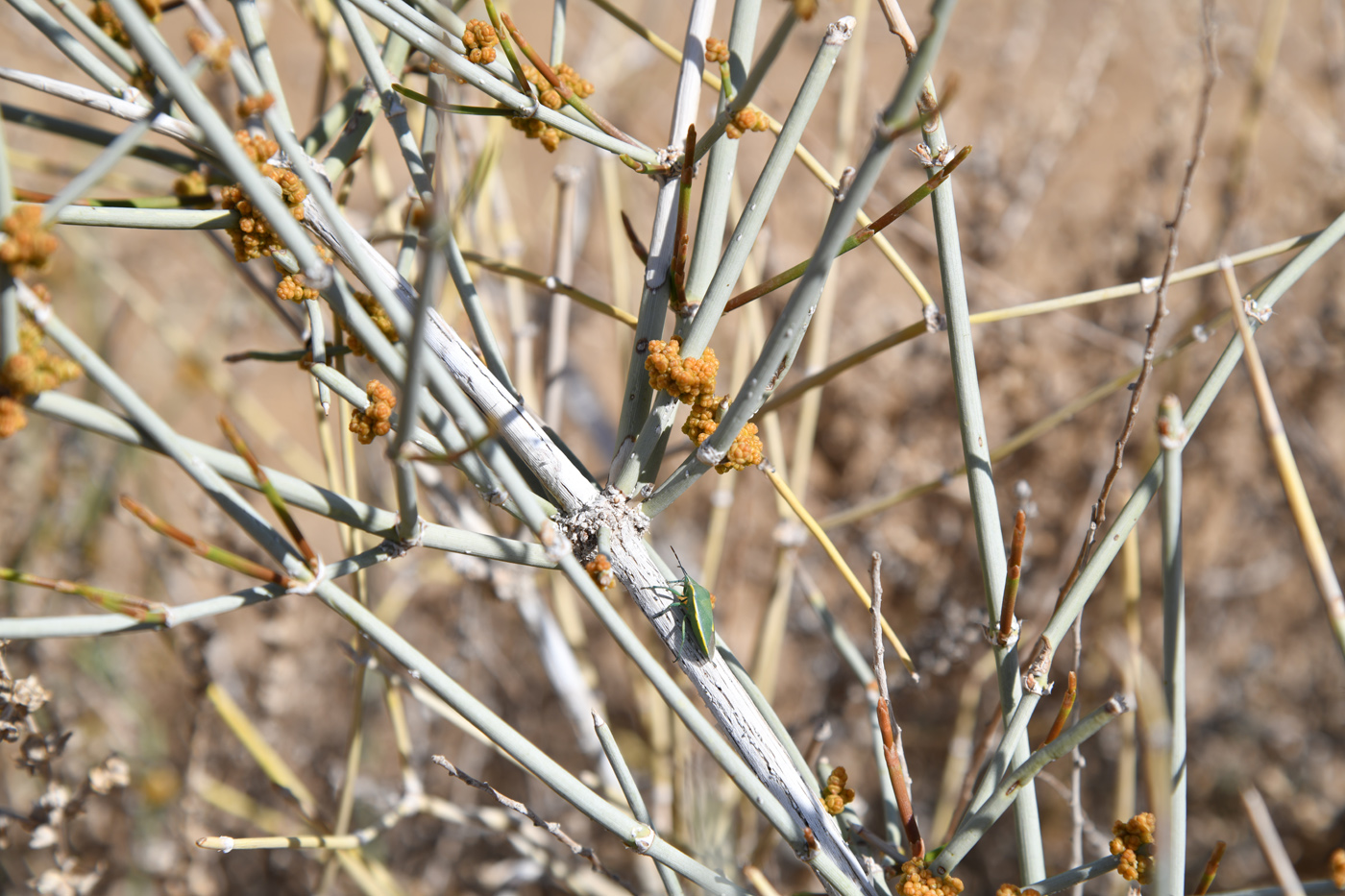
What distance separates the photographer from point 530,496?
1.77ft

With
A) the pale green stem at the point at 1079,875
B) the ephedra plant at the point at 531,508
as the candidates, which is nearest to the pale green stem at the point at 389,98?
the ephedra plant at the point at 531,508

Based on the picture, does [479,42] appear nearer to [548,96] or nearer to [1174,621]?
[548,96]

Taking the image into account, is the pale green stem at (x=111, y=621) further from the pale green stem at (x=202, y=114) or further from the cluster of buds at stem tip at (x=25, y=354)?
the pale green stem at (x=202, y=114)

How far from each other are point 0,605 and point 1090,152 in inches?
127

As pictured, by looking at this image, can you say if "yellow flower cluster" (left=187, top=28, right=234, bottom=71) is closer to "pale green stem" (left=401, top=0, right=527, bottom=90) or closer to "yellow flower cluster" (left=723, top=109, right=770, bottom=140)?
"pale green stem" (left=401, top=0, right=527, bottom=90)

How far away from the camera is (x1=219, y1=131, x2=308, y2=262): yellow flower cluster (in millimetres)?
607

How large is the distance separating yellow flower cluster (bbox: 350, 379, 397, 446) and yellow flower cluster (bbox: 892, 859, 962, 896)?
556 millimetres

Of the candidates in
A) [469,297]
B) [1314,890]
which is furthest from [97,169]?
[1314,890]

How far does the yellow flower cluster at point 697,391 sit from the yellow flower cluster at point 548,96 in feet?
0.68

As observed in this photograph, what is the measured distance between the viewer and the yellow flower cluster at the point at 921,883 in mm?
638

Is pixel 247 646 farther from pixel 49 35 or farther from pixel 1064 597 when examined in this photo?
pixel 1064 597

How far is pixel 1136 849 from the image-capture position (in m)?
0.60

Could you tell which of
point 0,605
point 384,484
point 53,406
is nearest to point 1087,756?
point 384,484

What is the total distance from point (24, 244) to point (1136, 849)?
849 millimetres
